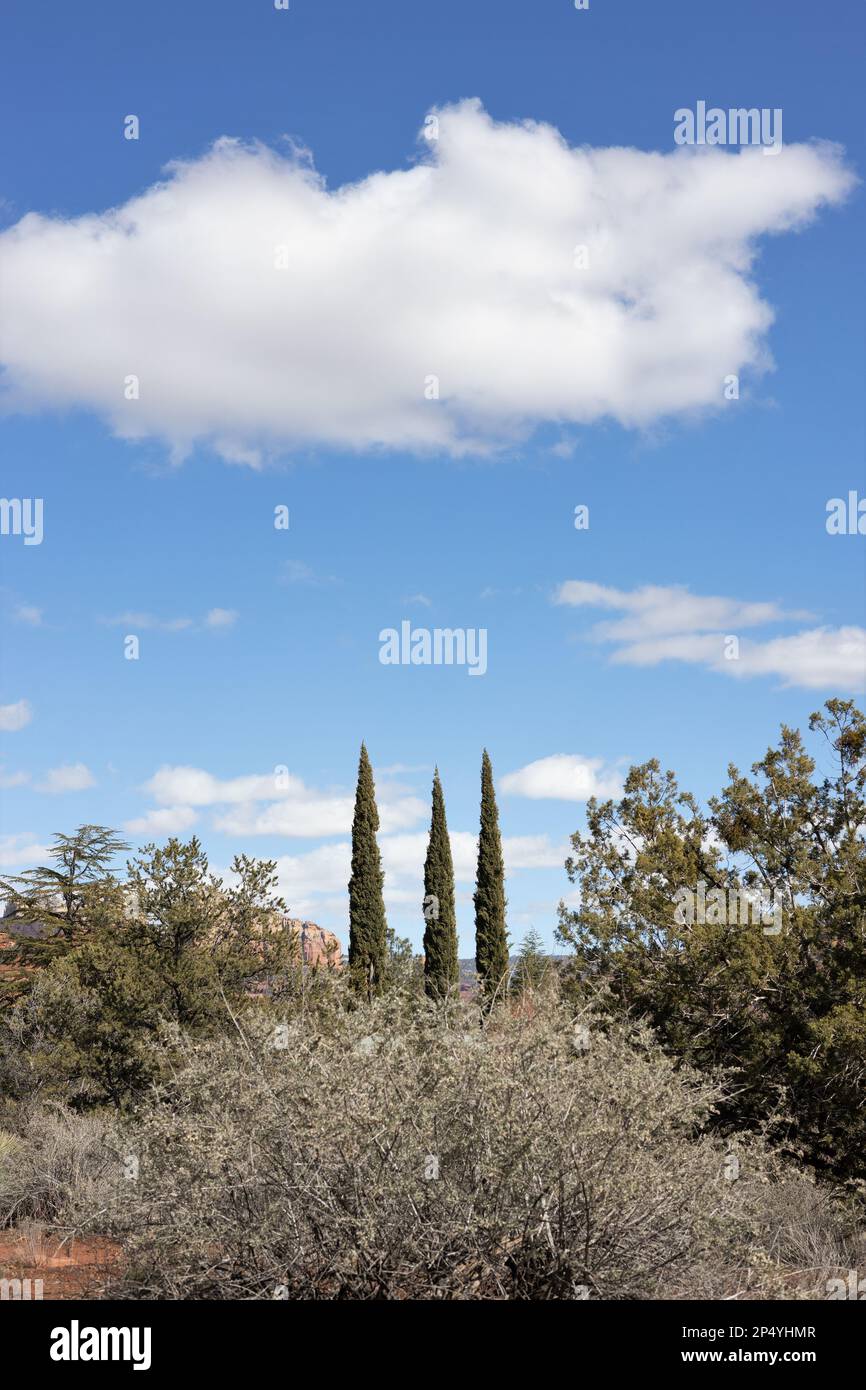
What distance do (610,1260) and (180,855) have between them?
821 centimetres

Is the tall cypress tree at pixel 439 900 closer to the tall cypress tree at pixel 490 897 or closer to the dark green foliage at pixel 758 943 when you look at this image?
the tall cypress tree at pixel 490 897

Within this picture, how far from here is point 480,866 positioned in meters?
32.3

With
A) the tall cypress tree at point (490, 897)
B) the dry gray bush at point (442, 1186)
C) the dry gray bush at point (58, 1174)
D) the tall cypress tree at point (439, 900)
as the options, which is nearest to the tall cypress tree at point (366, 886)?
the tall cypress tree at point (439, 900)

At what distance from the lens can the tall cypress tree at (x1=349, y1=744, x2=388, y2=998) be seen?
1145 inches

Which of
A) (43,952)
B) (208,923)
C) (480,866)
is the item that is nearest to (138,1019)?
(208,923)

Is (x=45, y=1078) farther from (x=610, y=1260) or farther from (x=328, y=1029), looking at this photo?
(x=610, y=1260)

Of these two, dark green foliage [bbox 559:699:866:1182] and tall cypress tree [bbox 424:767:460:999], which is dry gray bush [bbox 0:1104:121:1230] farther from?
tall cypress tree [bbox 424:767:460:999]

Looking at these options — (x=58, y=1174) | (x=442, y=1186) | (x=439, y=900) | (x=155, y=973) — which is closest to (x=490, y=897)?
(x=439, y=900)

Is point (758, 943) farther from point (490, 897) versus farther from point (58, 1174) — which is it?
point (490, 897)

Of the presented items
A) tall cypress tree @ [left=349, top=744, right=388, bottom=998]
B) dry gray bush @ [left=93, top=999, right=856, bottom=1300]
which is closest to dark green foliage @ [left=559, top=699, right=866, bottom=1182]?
dry gray bush @ [left=93, top=999, right=856, bottom=1300]

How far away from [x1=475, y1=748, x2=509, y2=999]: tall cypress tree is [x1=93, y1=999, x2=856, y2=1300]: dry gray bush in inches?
978

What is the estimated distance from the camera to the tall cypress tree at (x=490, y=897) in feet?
103

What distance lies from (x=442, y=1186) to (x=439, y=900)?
25.1m

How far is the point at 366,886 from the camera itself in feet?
96.0
